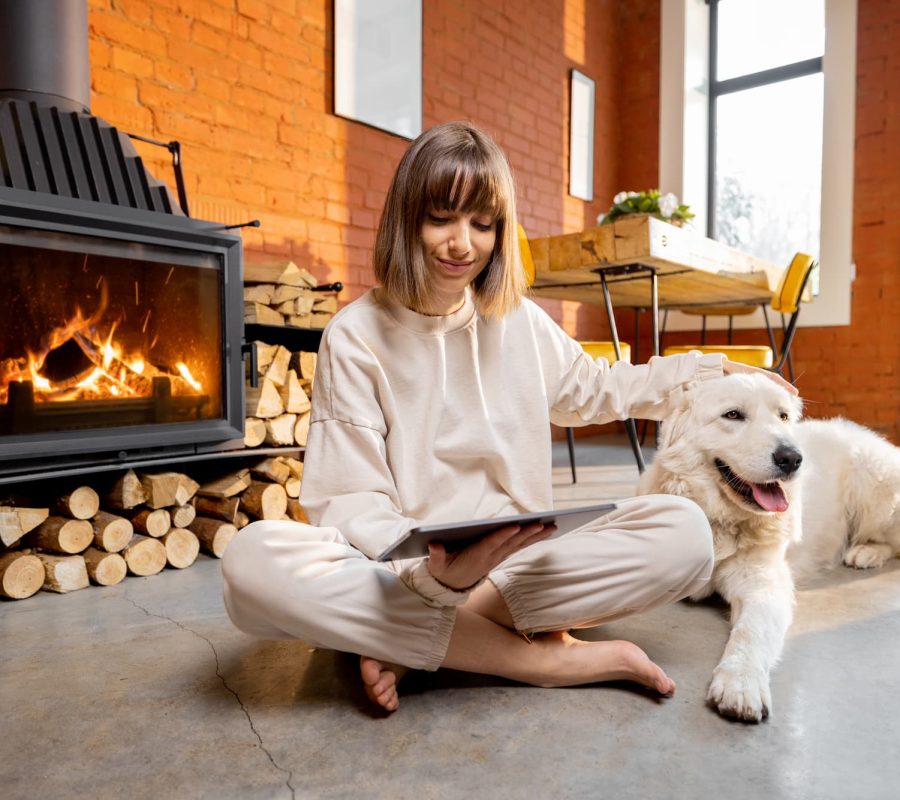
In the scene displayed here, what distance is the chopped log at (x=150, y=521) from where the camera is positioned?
6.66 feet

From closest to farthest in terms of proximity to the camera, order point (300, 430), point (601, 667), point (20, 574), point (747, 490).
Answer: point (601, 667) → point (747, 490) → point (20, 574) → point (300, 430)

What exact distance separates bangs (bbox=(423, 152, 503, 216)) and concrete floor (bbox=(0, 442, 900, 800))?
857 mm

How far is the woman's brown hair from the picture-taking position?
1.22 metres

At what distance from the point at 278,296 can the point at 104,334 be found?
0.69m

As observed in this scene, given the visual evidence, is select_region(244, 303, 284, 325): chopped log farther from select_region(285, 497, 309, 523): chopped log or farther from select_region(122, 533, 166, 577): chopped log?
select_region(122, 533, 166, 577): chopped log

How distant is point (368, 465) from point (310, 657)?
18.4 inches

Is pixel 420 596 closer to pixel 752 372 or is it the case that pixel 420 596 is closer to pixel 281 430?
pixel 752 372

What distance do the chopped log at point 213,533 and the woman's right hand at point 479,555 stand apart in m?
1.36

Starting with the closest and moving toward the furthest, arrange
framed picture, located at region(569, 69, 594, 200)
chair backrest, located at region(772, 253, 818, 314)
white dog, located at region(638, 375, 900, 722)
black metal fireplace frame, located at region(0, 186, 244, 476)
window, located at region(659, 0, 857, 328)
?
white dog, located at region(638, 375, 900, 722) → black metal fireplace frame, located at region(0, 186, 244, 476) → chair backrest, located at region(772, 253, 818, 314) → window, located at region(659, 0, 857, 328) → framed picture, located at region(569, 69, 594, 200)

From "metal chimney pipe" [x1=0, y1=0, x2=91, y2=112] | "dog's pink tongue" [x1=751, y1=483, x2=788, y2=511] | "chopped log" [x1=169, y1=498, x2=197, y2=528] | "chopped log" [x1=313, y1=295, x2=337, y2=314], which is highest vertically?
"metal chimney pipe" [x1=0, y1=0, x2=91, y2=112]

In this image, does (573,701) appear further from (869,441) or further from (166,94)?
(166,94)

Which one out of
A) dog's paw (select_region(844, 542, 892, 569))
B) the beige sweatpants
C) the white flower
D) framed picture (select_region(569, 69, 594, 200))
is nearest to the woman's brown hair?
the beige sweatpants

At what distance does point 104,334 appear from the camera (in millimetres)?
1918

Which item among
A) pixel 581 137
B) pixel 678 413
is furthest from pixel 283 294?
pixel 581 137
